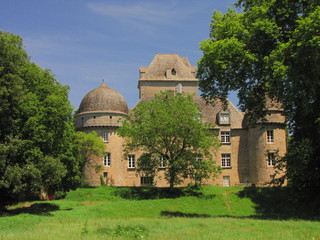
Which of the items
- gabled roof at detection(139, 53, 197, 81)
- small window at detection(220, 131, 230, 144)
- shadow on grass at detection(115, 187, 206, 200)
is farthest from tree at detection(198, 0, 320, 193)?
gabled roof at detection(139, 53, 197, 81)

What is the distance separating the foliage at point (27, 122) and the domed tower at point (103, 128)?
1548 cm

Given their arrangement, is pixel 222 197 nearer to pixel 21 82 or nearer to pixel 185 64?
pixel 21 82

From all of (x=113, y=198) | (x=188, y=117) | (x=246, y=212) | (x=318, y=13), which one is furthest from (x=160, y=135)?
(x=318, y=13)

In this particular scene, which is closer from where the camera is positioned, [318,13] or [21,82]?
[318,13]

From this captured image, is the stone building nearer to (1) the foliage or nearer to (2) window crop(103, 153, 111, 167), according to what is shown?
(2) window crop(103, 153, 111, 167)

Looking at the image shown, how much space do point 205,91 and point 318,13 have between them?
899 centimetres

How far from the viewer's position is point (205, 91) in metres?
27.3

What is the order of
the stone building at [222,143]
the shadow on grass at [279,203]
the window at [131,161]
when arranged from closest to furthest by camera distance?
the shadow on grass at [279,203] → the stone building at [222,143] → the window at [131,161]

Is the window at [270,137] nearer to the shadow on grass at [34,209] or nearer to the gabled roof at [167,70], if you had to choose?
the gabled roof at [167,70]

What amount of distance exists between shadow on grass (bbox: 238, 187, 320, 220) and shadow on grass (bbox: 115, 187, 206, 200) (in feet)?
15.6

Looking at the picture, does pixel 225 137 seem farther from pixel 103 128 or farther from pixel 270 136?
pixel 103 128

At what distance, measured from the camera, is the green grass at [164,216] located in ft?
52.6

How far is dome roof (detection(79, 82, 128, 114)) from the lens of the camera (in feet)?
155

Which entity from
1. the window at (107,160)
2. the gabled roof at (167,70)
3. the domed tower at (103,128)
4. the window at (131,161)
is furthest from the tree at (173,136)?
the gabled roof at (167,70)
